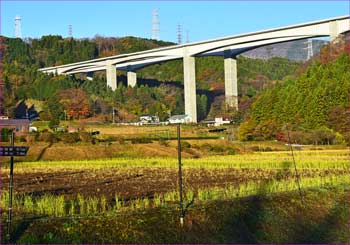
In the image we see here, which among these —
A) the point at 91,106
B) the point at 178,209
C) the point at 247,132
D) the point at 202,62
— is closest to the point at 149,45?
the point at 202,62

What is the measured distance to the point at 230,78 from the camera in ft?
180

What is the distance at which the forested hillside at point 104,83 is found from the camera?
5278cm

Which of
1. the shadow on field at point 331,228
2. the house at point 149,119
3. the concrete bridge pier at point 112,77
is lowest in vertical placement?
the shadow on field at point 331,228

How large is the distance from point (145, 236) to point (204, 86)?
76.9 meters

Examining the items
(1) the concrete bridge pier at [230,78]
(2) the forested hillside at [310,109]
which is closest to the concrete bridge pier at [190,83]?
(1) the concrete bridge pier at [230,78]

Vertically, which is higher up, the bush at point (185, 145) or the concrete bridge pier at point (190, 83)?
the concrete bridge pier at point (190, 83)

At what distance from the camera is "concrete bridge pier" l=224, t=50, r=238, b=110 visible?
5344cm

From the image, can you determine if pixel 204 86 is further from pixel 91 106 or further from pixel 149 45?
pixel 91 106

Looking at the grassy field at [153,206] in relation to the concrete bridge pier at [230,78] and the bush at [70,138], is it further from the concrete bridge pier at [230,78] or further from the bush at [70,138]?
the concrete bridge pier at [230,78]

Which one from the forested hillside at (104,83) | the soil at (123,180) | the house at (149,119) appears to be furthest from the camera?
the forested hillside at (104,83)

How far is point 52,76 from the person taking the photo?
65.6 m

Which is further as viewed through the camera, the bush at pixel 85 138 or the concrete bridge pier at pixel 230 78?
the concrete bridge pier at pixel 230 78

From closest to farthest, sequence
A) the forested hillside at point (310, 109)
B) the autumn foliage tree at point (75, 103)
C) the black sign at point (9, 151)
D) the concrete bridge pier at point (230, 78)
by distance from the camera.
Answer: the black sign at point (9, 151) < the forested hillside at point (310, 109) < the autumn foliage tree at point (75, 103) < the concrete bridge pier at point (230, 78)

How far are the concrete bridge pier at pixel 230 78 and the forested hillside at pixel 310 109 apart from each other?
14013mm
